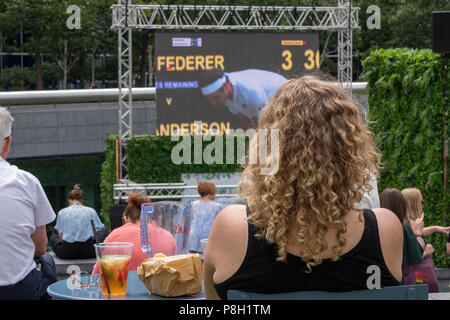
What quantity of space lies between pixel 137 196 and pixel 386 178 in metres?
4.81

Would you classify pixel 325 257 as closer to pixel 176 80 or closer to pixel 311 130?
pixel 311 130

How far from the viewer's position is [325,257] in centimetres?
181

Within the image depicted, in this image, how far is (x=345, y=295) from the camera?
6.00 ft

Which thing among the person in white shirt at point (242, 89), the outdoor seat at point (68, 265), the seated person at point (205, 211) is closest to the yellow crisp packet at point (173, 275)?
the seated person at point (205, 211)

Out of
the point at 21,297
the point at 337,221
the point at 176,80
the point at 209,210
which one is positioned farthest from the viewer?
the point at 176,80

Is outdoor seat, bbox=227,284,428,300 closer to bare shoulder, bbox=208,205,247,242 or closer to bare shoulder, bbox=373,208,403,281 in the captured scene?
bare shoulder, bbox=373,208,403,281

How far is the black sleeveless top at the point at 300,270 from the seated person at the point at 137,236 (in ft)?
4.16

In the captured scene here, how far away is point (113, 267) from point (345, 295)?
43.4 inches

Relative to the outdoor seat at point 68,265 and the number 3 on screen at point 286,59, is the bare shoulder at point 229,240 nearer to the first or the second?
the outdoor seat at point 68,265

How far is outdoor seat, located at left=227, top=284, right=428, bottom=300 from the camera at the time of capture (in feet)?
5.92

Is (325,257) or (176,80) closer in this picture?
(325,257)

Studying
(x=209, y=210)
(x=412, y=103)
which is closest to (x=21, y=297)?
(x=209, y=210)

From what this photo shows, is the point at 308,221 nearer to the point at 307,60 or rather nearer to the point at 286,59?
the point at 286,59

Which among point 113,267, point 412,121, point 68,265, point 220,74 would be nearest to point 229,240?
point 113,267
